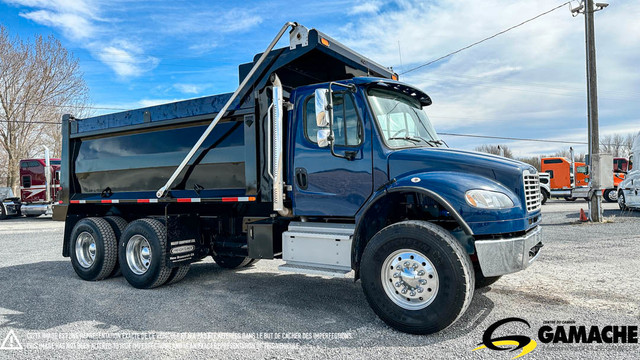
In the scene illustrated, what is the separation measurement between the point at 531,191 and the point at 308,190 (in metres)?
2.46

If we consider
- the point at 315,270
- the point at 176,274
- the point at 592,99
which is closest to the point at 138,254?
the point at 176,274

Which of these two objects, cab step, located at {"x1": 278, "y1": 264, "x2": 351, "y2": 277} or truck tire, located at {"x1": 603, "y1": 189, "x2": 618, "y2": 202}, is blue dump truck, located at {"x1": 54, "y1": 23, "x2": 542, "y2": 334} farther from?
truck tire, located at {"x1": 603, "y1": 189, "x2": 618, "y2": 202}

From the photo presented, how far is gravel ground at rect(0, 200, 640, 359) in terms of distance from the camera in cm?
388


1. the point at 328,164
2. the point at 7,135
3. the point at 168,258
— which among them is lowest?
the point at 168,258

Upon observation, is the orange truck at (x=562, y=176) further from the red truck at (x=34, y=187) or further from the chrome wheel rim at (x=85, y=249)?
the red truck at (x=34, y=187)

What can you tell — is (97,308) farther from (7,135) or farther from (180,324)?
(7,135)

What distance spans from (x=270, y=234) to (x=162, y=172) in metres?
2.16

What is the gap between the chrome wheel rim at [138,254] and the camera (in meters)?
6.52

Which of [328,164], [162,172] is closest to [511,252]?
[328,164]

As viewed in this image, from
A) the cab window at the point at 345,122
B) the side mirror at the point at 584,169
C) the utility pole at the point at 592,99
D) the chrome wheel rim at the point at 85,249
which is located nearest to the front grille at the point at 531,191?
the cab window at the point at 345,122

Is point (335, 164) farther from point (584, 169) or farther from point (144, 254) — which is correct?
point (584, 169)

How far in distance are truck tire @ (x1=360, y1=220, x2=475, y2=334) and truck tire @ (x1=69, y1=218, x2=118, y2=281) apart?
4.53 m

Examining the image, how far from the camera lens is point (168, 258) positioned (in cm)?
621

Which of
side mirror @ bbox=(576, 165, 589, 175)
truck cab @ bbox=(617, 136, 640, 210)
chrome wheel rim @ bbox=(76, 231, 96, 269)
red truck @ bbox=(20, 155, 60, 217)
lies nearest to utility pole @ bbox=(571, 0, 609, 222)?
side mirror @ bbox=(576, 165, 589, 175)
